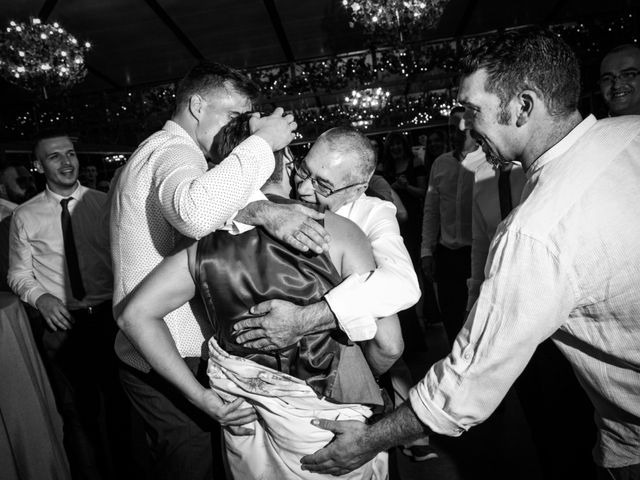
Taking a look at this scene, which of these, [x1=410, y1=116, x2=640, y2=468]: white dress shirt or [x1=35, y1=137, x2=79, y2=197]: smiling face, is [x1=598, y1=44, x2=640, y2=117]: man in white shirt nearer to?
[x1=410, y1=116, x2=640, y2=468]: white dress shirt

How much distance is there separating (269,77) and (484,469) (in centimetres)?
699

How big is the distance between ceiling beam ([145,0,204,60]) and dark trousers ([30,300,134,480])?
5.15 m

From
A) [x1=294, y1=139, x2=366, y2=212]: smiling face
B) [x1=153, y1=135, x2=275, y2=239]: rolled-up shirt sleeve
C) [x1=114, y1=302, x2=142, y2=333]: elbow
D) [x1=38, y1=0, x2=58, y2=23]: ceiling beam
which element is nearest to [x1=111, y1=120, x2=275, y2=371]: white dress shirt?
[x1=153, y1=135, x2=275, y2=239]: rolled-up shirt sleeve

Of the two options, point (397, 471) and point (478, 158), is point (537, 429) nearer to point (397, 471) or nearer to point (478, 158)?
point (397, 471)

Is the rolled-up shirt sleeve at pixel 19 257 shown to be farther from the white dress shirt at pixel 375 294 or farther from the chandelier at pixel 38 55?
the chandelier at pixel 38 55

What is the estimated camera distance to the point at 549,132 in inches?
43.7

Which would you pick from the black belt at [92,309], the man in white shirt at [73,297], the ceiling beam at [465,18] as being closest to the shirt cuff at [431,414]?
the man in white shirt at [73,297]

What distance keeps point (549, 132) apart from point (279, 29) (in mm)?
6890

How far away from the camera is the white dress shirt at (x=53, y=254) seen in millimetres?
2674

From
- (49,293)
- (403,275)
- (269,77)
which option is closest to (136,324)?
(403,275)

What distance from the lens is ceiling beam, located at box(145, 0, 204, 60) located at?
241 inches

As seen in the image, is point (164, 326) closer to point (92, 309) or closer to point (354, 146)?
point (354, 146)

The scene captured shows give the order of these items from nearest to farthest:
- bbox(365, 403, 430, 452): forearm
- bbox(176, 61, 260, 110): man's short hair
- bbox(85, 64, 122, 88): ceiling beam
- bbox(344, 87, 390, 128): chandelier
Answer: bbox(365, 403, 430, 452): forearm, bbox(176, 61, 260, 110): man's short hair, bbox(85, 64, 122, 88): ceiling beam, bbox(344, 87, 390, 128): chandelier

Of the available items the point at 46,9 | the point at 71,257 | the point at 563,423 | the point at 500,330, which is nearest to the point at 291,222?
the point at 500,330
